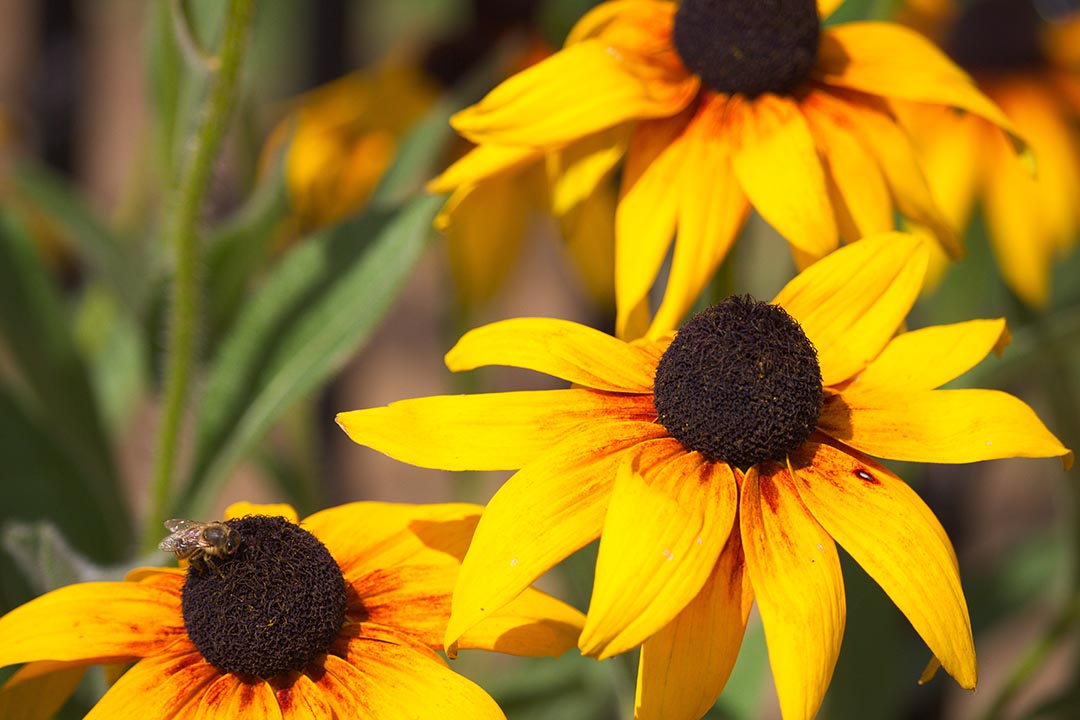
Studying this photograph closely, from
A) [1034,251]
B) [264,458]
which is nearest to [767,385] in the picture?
[1034,251]

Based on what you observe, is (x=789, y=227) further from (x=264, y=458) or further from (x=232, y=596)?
(x=264, y=458)

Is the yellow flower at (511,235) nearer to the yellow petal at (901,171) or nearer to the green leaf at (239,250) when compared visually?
the green leaf at (239,250)

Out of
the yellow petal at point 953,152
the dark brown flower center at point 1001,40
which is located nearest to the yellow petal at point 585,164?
the yellow petal at point 953,152

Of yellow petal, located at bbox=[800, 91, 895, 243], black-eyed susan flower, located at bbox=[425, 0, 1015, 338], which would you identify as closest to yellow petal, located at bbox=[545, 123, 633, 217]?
black-eyed susan flower, located at bbox=[425, 0, 1015, 338]

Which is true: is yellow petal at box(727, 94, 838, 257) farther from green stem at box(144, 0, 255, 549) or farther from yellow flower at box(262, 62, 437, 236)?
yellow flower at box(262, 62, 437, 236)

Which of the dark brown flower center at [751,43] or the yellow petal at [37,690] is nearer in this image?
the yellow petal at [37,690]

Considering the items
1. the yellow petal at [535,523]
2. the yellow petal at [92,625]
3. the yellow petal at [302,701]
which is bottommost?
the yellow petal at [302,701]
